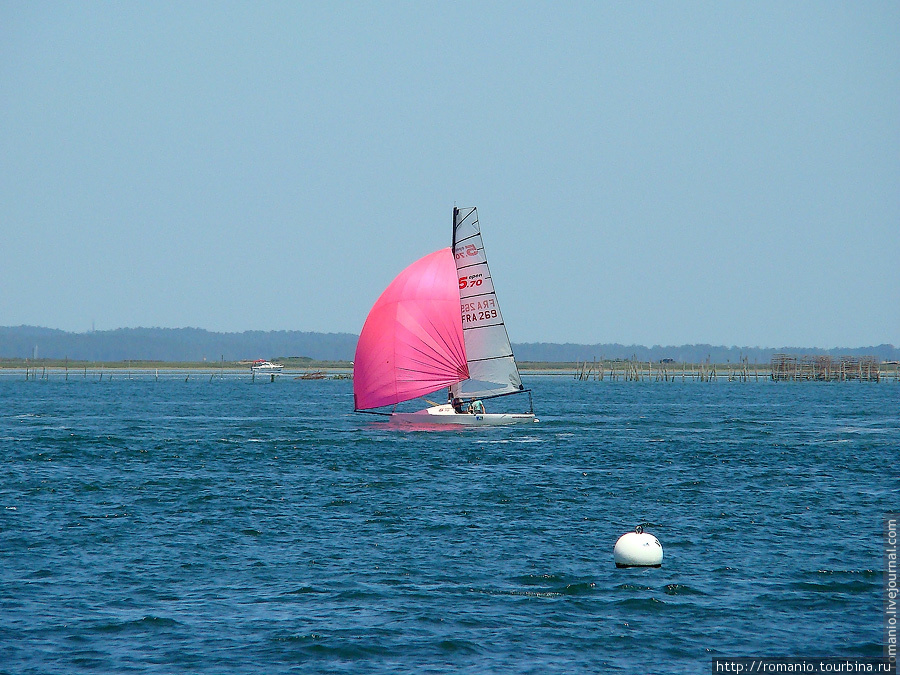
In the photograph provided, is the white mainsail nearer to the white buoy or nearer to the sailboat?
the sailboat

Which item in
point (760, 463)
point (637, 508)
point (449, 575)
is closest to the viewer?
point (449, 575)

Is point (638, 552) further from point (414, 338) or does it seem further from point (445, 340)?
point (414, 338)

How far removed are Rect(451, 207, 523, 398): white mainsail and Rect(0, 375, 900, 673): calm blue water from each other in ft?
15.3

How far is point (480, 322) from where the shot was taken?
178ft

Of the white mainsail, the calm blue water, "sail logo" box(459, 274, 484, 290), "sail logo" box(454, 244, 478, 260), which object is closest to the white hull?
the white mainsail

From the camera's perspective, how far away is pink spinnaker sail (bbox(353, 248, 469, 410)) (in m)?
55.4

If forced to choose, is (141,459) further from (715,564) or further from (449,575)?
(715,564)

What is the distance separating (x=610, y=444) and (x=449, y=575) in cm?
3176

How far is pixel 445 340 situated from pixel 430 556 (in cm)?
3165

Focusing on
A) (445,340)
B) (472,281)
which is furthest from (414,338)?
(472,281)

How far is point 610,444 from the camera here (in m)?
53.0

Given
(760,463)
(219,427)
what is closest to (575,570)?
(760,463)

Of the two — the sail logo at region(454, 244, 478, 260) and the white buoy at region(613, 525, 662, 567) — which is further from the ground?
the sail logo at region(454, 244, 478, 260)

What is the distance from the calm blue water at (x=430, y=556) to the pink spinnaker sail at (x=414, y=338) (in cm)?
601
